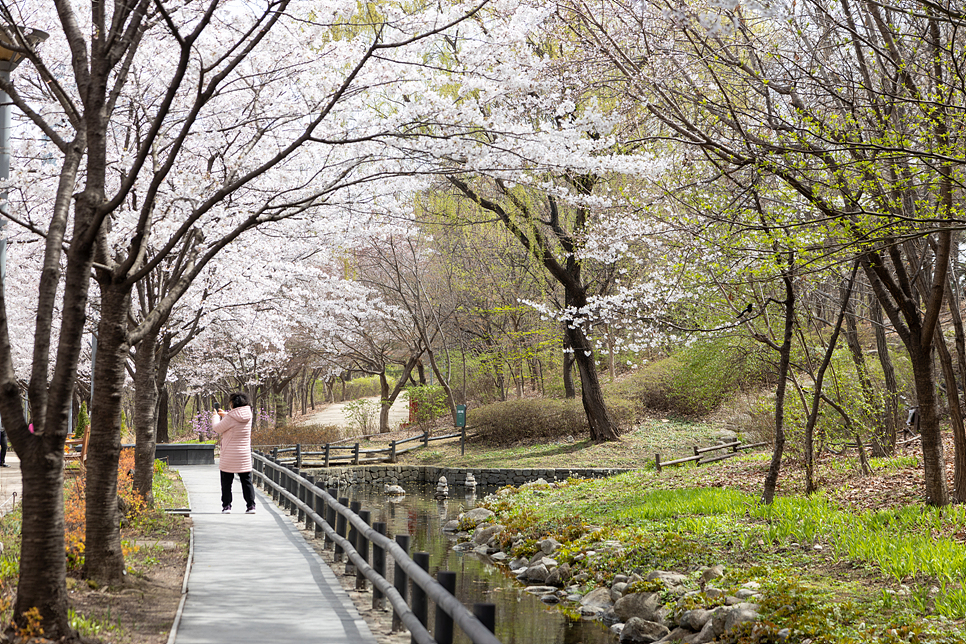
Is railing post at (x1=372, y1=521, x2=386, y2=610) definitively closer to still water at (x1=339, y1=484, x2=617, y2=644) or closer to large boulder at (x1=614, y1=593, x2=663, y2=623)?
still water at (x1=339, y1=484, x2=617, y2=644)

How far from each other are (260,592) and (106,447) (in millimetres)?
1801

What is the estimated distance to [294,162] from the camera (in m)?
9.80

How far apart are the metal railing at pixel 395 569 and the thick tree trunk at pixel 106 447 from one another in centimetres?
209

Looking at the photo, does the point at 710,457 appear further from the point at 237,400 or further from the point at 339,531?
the point at 339,531

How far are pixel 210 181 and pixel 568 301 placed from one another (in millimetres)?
15049

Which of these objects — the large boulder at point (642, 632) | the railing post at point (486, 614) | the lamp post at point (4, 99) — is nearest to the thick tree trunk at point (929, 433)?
the large boulder at point (642, 632)

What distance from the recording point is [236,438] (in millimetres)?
10672

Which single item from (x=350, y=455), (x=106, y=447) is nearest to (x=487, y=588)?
(x=106, y=447)

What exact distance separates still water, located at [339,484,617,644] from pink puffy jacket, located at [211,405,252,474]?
6.45ft

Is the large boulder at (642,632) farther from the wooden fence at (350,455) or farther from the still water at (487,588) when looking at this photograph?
the wooden fence at (350,455)

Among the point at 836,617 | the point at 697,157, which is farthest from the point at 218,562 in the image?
the point at 697,157

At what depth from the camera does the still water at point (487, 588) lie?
760 cm

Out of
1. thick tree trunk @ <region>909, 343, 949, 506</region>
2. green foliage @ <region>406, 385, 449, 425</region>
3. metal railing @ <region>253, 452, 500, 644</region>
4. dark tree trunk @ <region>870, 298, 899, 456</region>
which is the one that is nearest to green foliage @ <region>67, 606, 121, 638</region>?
metal railing @ <region>253, 452, 500, 644</region>

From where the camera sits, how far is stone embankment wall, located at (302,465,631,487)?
65.8 feet
